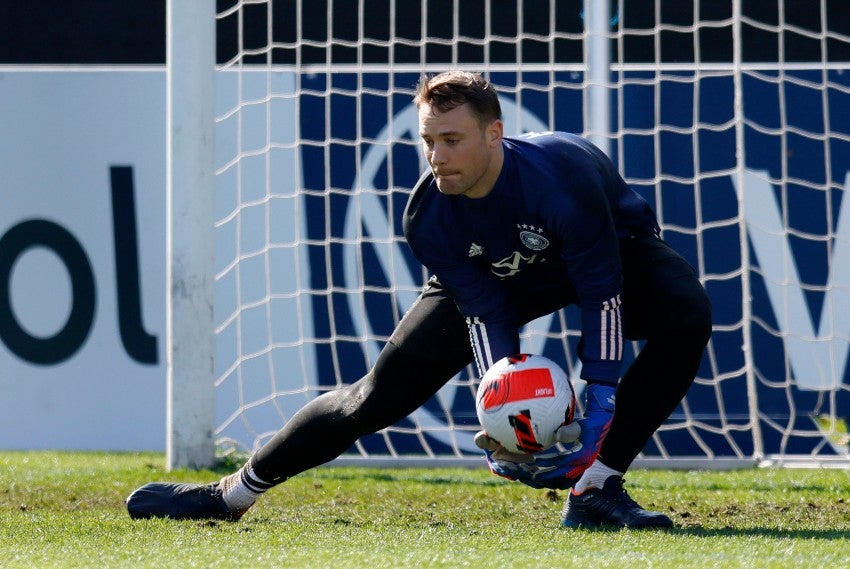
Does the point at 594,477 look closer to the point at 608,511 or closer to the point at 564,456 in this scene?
the point at 608,511

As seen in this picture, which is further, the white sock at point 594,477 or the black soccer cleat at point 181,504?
the black soccer cleat at point 181,504

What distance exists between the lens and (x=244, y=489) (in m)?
4.20

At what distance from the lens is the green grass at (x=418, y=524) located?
327 centimetres

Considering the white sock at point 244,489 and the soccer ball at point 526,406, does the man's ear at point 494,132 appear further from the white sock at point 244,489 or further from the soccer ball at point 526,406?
the white sock at point 244,489

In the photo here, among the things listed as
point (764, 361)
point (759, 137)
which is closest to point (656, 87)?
point (759, 137)

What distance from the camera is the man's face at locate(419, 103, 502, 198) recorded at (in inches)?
140

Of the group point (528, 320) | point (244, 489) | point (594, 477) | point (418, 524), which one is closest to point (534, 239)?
point (528, 320)

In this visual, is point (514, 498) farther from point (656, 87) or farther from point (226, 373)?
point (656, 87)

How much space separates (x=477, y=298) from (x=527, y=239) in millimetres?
230

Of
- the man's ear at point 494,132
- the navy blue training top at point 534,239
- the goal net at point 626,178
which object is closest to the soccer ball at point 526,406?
the navy blue training top at point 534,239

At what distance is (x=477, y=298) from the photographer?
12.4ft

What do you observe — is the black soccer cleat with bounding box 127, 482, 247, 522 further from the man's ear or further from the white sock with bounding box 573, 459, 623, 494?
the man's ear

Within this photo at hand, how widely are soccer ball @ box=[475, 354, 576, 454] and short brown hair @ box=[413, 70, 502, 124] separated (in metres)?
0.69

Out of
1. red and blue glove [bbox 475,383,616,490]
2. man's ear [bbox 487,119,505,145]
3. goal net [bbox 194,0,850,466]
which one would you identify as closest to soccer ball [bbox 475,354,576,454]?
red and blue glove [bbox 475,383,616,490]
